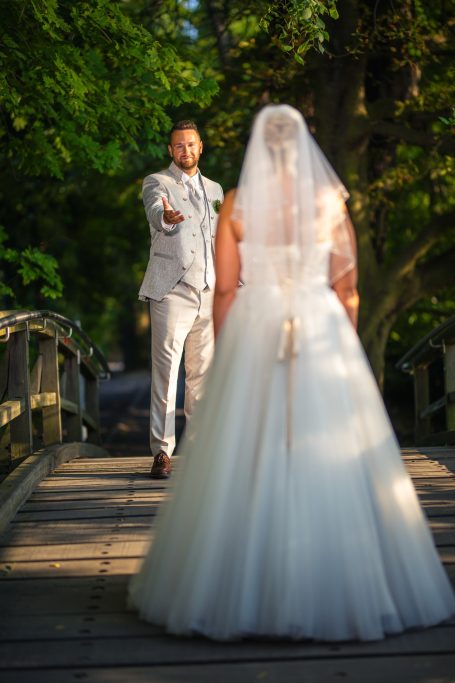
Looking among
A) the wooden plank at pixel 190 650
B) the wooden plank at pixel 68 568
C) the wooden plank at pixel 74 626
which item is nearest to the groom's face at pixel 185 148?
the wooden plank at pixel 68 568

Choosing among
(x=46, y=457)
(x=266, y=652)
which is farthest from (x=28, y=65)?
(x=266, y=652)

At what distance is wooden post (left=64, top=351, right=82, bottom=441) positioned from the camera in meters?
9.44

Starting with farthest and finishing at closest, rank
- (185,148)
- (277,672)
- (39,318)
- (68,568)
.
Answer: (39,318), (185,148), (68,568), (277,672)

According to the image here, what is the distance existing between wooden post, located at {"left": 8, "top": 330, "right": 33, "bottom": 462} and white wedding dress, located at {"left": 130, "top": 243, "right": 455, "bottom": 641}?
10.2 feet

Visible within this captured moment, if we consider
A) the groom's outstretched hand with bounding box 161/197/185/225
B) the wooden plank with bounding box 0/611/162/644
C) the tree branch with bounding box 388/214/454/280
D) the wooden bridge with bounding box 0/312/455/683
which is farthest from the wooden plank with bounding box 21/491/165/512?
the tree branch with bounding box 388/214/454/280

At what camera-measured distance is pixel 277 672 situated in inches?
129

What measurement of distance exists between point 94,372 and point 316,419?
7618 mm

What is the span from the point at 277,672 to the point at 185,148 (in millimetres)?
3695

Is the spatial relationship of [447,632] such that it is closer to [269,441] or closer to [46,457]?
[269,441]

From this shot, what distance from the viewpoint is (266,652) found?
3438 mm

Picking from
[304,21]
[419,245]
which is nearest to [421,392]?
[419,245]

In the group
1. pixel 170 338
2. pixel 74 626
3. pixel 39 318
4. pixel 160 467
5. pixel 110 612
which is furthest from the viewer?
pixel 39 318

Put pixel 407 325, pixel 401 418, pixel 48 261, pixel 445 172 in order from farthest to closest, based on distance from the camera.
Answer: pixel 401 418
pixel 407 325
pixel 445 172
pixel 48 261

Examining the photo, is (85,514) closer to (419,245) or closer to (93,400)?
(93,400)
